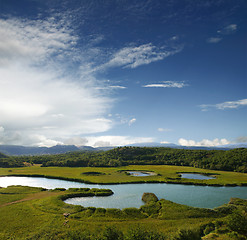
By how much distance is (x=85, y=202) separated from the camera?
68625 mm

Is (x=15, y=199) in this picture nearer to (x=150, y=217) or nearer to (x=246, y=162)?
(x=150, y=217)

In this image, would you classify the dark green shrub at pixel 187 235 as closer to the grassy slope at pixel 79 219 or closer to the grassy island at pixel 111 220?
the grassy island at pixel 111 220

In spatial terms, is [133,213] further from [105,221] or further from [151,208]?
[105,221]

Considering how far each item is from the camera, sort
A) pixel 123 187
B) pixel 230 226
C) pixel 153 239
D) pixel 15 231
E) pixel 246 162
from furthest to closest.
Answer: pixel 246 162
pixel 123 187
pixel 15 231
pixel 230 226
pixel 153 239

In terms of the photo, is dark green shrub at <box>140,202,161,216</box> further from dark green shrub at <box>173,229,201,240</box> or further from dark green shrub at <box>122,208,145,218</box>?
dark green shrub at <box>173,229,201,240</box>

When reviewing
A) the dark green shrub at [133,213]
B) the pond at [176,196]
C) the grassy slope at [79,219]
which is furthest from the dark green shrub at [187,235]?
the pond at [176,196]

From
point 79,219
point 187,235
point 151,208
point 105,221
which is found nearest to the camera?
point 187,235

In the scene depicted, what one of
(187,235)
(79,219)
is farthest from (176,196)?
(79,219)

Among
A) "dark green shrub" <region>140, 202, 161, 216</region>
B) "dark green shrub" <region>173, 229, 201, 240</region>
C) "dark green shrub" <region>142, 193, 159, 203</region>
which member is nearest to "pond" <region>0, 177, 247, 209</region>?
"dark green shrub" <region>142, 193, 159, 203</region>

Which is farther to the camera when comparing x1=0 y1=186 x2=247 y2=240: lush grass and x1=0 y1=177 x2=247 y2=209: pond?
x1=0 y1=177 x2=247 y2=209: pond

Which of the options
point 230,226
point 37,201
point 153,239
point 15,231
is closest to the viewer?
point 153,239

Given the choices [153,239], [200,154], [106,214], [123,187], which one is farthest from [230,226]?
[200,154]

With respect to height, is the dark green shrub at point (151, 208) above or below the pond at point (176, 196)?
above

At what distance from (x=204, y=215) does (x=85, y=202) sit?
4218 centimetres
